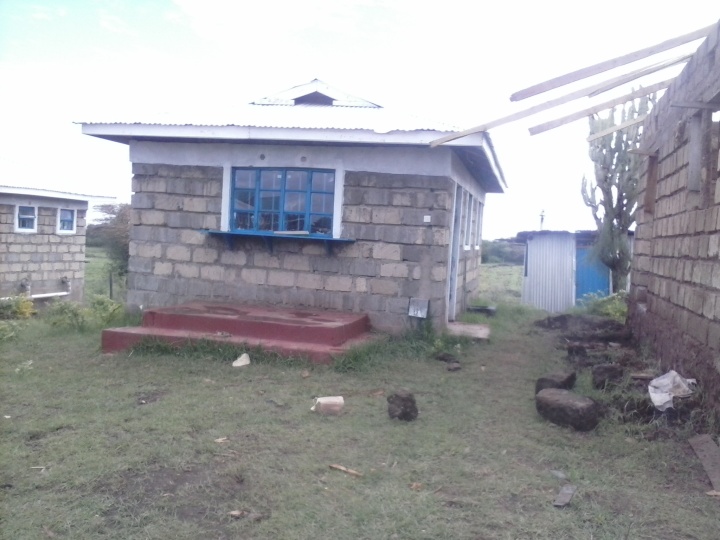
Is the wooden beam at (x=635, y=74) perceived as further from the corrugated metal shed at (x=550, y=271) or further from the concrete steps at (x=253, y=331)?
the corrugated metal shed at (x=550, y=271)

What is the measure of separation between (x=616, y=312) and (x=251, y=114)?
7337 mm

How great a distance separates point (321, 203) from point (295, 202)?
0.35 m

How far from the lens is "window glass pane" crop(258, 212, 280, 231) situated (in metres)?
9.12

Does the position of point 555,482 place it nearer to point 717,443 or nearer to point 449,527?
point 449,527

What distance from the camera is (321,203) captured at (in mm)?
9008

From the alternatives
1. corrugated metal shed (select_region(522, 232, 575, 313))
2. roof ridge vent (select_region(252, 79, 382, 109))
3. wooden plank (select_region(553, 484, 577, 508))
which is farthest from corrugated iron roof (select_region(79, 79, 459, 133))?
corrugated metal shed (select_region(522, 232, 575, 313))

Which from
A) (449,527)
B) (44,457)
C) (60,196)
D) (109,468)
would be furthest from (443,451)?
(60,196)

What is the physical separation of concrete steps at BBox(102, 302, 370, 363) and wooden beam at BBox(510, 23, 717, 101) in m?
3.26

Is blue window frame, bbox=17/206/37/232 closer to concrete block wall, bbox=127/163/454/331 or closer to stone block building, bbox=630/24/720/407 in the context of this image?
concrete block wall, bbox=127/163/454/331

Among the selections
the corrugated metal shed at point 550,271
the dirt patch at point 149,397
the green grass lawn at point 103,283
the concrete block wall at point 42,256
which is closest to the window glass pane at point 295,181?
the dirt patch at point 149,397

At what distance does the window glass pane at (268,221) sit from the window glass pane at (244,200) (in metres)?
0.20

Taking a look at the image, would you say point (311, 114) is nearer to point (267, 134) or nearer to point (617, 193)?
point (267, 134)

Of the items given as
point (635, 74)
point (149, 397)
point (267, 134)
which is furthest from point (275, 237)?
point (635, 74)

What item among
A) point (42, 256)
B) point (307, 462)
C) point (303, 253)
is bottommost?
point (307, 462)
